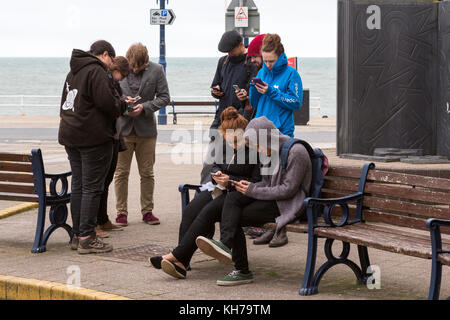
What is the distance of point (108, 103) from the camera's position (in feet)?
26.1

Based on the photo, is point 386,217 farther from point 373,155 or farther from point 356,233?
point 373,155

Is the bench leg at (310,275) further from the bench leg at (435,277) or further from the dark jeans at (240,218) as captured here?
the bench leg at (435,277)

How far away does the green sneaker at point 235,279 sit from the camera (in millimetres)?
6746

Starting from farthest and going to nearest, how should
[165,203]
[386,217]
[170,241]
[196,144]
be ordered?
[196,144]
[165,203]
[170,241]
[386,217]

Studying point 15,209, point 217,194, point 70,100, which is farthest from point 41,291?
point 15,209

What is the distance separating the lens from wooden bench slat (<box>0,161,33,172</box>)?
8531mm

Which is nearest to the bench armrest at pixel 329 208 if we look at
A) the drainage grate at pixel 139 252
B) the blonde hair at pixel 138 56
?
the drainage grate at pixel 139 252

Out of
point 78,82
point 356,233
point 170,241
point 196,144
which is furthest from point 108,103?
point 196,144

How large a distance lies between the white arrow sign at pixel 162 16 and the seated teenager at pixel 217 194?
20739 mm

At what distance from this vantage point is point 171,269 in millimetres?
6832

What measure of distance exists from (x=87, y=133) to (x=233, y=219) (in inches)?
70.6

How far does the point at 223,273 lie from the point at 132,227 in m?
2.33

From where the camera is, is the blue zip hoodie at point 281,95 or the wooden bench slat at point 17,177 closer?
the blue zip hoodie at point 281,95

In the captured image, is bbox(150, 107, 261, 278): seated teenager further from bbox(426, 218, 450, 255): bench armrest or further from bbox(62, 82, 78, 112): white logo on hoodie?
bbox(426, 218, 450, 255): bench armrest
